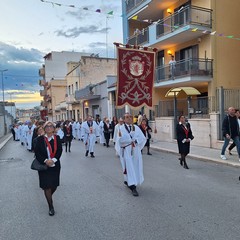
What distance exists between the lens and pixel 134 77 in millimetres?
8086

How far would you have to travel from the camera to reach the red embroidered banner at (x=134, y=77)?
25.8ft

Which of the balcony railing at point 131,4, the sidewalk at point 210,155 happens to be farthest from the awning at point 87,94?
the sidewalk at point 210,155

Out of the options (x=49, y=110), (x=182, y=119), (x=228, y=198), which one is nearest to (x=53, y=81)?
(x=49, y=110)

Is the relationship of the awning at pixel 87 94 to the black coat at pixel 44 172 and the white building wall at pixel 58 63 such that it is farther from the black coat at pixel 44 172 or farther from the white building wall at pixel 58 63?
the white building wall at pixel 58 63

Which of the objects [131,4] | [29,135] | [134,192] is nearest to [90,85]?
[131,4]

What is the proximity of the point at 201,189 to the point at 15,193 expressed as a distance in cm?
451

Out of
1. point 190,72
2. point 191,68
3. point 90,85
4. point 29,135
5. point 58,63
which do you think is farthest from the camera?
point 58,63

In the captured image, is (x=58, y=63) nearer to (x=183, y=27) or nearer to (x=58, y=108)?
(x=58, y=108)

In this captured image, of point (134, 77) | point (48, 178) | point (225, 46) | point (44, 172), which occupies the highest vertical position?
point (225, 46)

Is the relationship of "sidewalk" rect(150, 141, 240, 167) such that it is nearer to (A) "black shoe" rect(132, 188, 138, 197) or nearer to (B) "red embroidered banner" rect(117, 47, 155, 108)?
(B) "red embroidered banner" rect(117, 47, 155, 108)

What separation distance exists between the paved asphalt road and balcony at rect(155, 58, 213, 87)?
29.7ft

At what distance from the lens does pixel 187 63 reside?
1762 centimetres

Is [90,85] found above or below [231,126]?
above

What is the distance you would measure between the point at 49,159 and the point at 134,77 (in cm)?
393
